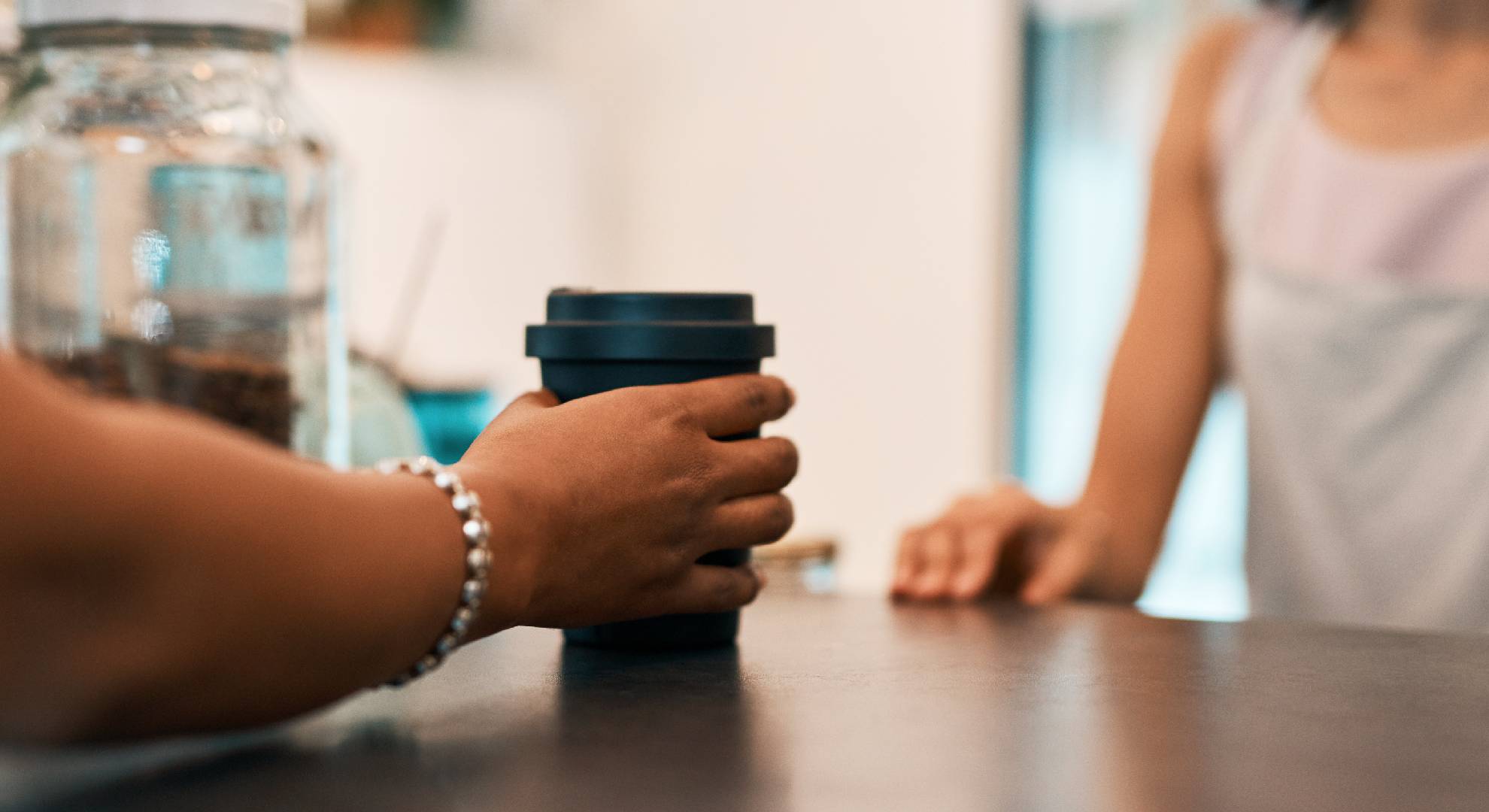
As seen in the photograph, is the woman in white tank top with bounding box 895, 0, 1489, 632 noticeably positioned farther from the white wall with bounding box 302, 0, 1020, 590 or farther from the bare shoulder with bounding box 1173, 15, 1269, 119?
the white wall with bounding box 302, 0, 1020, 590

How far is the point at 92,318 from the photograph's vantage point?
79cm

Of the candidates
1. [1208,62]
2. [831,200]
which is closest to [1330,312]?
[1208,62]

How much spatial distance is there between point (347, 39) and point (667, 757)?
371 cm

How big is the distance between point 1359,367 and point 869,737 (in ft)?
3.32

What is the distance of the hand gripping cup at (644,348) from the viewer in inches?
22.6

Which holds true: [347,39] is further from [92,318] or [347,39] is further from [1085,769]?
[1085,769]

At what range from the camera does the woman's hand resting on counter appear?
0.86 meters

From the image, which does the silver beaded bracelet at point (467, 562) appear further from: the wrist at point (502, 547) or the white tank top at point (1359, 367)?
the white tank top at point (1359, 367)

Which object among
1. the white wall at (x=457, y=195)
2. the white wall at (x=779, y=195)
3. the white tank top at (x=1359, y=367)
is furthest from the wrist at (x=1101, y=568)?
the white wall at (x=457, y=195)

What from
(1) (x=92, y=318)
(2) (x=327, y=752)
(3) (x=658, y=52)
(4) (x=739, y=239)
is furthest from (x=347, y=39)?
(2) (x=327, y=752)

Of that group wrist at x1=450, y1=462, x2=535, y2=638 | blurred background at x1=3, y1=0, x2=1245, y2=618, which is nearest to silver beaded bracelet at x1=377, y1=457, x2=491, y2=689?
wrist at x1=450, y1=462, x2=535, y2=638

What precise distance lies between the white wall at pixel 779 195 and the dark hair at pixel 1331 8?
1.82m

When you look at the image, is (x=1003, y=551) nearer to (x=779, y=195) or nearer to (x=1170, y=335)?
(x=1170, y=335)

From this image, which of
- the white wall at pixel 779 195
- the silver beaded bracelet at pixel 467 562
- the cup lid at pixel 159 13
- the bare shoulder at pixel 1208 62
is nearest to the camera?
the silver beaded bracelet at pixel 467 562
